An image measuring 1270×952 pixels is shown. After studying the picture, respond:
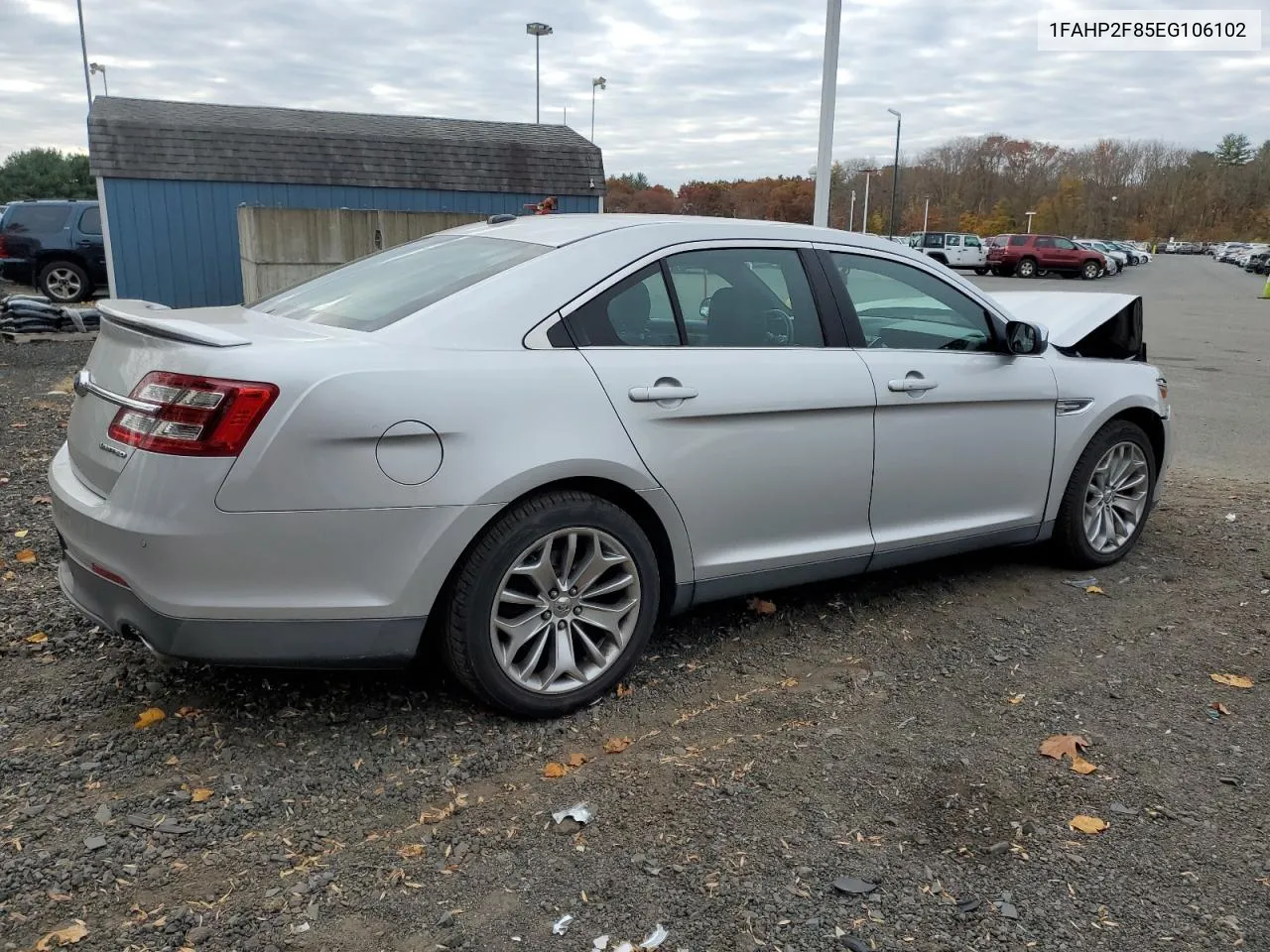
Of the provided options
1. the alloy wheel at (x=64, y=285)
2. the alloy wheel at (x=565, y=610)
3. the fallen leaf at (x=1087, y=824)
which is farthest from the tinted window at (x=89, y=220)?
the fallen leaf at (x=1087, y=824)

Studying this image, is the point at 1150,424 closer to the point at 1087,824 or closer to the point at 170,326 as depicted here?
the point at 1087,824

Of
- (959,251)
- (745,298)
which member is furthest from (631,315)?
(959,251)

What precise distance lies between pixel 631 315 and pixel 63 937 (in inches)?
90.5

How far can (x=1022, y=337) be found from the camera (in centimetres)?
433

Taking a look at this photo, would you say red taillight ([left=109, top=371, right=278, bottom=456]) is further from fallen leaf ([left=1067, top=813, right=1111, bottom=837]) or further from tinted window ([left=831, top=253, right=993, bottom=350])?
fallen leaf ([left=1067, top=813, right=1111, bottom=837])

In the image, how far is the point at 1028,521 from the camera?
4570 mm

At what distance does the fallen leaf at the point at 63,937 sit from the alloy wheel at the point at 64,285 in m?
17.6

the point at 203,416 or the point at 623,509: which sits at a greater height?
the point at 203,416

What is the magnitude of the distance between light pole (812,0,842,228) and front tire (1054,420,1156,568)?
6532mm

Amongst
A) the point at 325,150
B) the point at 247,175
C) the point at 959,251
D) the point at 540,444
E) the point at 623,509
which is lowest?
the point at 623,509

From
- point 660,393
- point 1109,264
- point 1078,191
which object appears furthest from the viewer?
point 1078,191

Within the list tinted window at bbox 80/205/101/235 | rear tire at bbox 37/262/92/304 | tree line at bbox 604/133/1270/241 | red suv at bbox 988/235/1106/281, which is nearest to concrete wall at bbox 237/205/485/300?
tinted window at bbox 80/205/101/235

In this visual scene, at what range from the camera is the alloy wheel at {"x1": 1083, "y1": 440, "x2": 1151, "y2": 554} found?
4.84 m

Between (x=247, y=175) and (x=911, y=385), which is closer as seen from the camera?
(x=911, y=385)
